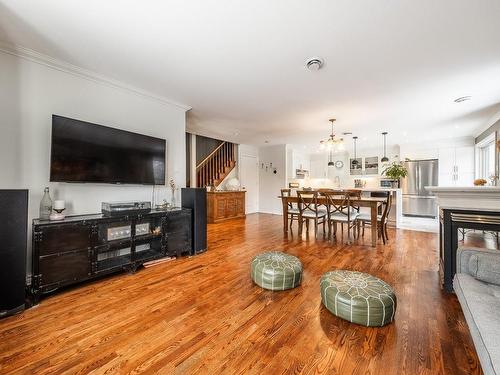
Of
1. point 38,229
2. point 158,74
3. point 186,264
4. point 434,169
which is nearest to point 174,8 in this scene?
point 158,74

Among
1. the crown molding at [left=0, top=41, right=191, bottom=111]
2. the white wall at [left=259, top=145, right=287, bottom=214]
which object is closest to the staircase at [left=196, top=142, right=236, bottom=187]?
the white wall at [left=259, top=145, right=287, bottom=214]

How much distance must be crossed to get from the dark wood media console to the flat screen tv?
0.52 metres

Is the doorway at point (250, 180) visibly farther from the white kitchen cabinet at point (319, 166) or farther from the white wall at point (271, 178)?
the white kitchen cabinet at point (319, 166)

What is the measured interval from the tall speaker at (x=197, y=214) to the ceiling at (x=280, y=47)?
1.56 metres

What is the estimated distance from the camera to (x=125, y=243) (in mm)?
2592

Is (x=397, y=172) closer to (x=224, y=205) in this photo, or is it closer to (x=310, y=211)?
(x=310, y=211)

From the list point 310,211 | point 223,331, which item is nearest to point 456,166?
point 310,211

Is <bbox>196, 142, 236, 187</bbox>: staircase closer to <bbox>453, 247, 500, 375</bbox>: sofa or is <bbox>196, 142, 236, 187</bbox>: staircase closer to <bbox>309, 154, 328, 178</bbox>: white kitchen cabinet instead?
<bbox>309, 154, 328, 178</bbox>: white kitchen cabinet

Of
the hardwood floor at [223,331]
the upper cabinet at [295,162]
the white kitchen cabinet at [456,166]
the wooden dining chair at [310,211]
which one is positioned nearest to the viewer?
the hardwood floor at [223,331]

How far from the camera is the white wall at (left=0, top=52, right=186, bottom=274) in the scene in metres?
2.17

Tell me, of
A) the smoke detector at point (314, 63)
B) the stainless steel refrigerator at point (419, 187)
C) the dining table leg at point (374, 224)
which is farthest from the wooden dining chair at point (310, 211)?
the stainless steel refrigerator at point (419, 187)

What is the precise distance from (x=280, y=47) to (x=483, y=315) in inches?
101

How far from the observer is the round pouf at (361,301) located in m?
1.61

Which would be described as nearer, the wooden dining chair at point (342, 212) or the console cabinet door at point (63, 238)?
the console cabinet door at point (63, 238)
